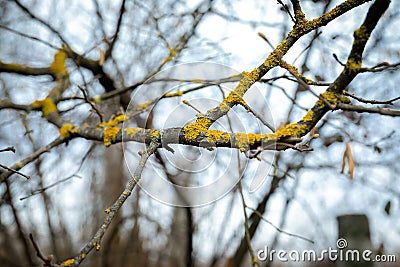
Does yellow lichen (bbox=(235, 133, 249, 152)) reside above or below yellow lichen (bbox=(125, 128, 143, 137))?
below

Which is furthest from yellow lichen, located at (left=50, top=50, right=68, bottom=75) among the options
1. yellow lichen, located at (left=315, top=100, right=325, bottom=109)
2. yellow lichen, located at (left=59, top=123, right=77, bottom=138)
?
yellow lichen, located at (left=315, top=100, right=325, bottom=109)

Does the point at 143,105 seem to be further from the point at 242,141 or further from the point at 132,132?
the point at 242,141

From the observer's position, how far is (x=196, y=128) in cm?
81

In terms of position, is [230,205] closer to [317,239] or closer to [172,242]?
[317,239]

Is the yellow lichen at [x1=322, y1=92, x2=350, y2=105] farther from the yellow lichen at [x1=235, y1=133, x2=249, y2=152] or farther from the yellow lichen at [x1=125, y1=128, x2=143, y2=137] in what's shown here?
the yellow lichen at [x1=125, y1=128, x2=143, y2=137]

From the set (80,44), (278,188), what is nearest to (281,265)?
(278,188)

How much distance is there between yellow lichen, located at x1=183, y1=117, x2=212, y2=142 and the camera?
0.81 meters

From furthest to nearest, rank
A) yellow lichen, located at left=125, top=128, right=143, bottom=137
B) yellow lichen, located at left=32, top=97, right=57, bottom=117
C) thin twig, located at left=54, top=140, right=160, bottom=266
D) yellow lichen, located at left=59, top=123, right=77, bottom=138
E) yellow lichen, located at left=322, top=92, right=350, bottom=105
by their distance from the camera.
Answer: yellow lichen, located at left=32, top=97, right=57, bottom=117
yellow lichen, located at left=59, top=123, right=77, bottom=138
yellow lichen, located at left=125, top=128, right=143, bottom=137
yellow lichen, located at left=322, top=92, right=350, bottom=105
thin twig, located at left=54, top=140, right=160, bottom=266

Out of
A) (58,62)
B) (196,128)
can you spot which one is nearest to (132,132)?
(196,128)

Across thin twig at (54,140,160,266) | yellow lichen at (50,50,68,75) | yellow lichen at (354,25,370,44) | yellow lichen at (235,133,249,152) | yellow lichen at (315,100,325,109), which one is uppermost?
yellow lichen at (50,50,68,75)

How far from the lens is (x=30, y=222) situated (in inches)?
143

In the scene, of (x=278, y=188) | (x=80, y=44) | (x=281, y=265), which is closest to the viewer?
(x=278, y=188)

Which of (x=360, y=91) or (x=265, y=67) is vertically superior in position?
(x=360, y=91)

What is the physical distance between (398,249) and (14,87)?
3242 mm
